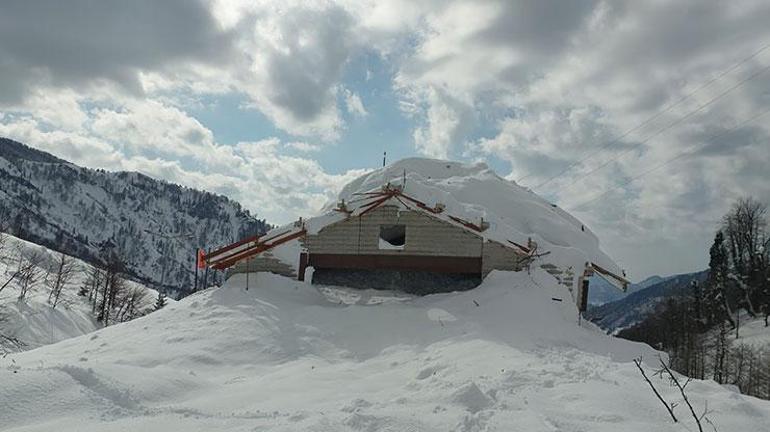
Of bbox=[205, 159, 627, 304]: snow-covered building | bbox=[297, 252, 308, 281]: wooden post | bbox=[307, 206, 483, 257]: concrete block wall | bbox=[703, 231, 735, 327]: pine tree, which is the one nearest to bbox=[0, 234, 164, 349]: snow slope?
bbox=[205, 159, 627, 304]: snow-covered building

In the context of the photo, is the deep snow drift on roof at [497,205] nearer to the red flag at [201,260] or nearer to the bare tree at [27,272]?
the red flag at [201,260]

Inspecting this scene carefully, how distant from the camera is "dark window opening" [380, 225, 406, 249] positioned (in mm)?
19891

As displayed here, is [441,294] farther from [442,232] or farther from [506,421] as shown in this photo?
[506,421]

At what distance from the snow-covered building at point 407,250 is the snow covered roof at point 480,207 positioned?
5 cm

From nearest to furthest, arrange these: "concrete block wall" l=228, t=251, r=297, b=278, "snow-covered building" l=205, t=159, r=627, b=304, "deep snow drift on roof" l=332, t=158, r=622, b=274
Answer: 1. "snow-covered building" l=205, t=159, r=627, b=304
2. "deep snow drift on roof" l=332, t=158, r=622, b=274
3. "concrete block wall" l=228, t=251, r=297, b=278

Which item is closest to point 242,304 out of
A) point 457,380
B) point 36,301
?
point 457,380

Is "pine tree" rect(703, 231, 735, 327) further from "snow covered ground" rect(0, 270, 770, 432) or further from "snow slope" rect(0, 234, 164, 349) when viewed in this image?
"snow slope" rect(0, 234, 164, 349)

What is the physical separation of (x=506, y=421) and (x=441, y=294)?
38.7 feet

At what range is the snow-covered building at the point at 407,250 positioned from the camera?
19.0 metres

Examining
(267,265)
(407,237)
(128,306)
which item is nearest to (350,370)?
(407,237)

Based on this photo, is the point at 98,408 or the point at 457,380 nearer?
the point at 98,408

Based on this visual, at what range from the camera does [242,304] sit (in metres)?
16.5

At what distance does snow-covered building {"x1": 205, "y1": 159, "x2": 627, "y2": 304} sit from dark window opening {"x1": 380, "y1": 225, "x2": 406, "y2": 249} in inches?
2.7

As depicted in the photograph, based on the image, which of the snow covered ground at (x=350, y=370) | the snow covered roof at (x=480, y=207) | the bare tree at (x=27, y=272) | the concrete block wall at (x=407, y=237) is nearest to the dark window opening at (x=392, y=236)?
the concrete block wall at (x=407, y=237)
